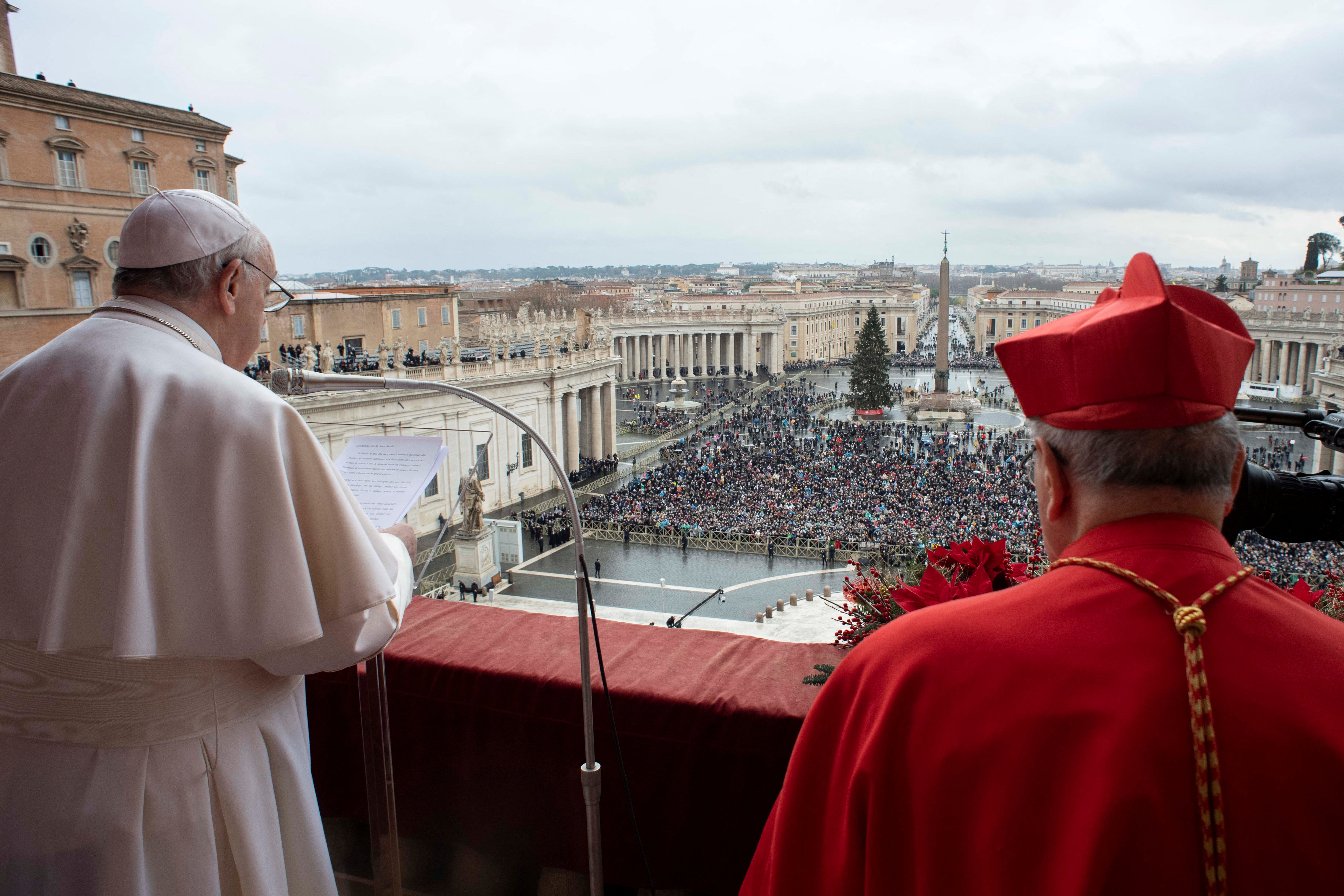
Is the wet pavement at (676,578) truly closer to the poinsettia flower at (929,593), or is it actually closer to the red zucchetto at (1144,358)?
the poinsettia flower at (929,593)

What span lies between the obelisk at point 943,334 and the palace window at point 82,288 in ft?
132

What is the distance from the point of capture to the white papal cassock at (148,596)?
1545mm

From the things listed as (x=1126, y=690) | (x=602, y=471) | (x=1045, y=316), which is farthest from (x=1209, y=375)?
(x=1045, y=316)

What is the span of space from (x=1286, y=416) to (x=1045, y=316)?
5061 centimetres

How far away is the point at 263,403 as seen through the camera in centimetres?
160

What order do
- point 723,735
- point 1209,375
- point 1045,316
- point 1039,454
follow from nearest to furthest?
point 1209,375 → point 1039,454 → point 723,735 → point 1045,316

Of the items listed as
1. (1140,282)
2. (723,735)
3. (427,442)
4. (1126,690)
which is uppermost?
(1140,282)

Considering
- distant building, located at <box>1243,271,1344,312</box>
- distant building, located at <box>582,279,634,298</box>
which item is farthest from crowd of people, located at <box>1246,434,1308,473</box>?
distant building, located at <box>582,279,634,298</box>

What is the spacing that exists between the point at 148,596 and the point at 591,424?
97.6 ft

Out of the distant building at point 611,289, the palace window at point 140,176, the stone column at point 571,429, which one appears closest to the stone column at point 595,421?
the stone column at point 571,429

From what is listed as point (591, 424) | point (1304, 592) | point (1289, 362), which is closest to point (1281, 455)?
point (1289, 362)

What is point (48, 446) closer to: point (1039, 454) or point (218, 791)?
point (218, 791)

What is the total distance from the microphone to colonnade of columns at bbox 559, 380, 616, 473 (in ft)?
88.5

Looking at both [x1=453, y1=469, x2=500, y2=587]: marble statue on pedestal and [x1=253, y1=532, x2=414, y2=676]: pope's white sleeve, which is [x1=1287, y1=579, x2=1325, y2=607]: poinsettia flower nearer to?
[x1=253, y1=532, x2=414, y2=676]: pope's white sleeve
